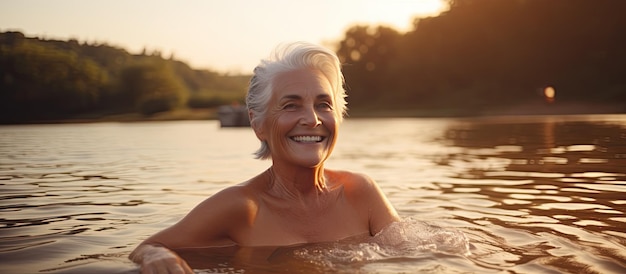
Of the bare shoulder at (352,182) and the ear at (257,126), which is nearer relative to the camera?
the ear at (257,126)

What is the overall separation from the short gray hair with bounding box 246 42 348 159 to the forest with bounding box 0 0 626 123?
2245 centimetres

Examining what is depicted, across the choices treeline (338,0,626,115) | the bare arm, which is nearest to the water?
the bare arm

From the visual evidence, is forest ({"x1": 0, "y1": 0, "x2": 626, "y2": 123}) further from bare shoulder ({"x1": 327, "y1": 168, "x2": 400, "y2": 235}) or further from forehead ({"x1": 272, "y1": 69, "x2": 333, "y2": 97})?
forehead ({"x1": 272, "y1": 69, "x2": 333, "y2": 97})

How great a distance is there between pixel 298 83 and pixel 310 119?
231 mm

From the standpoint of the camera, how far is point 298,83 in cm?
372

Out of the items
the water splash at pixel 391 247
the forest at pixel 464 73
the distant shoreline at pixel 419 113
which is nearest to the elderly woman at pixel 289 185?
the water splash at pixel 391 247

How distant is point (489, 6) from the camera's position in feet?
192

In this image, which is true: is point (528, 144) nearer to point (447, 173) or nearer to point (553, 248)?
point (447, 173)

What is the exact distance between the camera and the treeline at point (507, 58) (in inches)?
1907

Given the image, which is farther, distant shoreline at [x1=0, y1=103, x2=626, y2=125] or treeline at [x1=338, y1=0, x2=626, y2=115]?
treeline at [x1=338, y1=0, x2=626, y2=115]

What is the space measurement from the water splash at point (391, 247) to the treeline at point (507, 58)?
151 ft

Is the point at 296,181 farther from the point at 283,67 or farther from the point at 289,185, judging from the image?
the point at 283,67

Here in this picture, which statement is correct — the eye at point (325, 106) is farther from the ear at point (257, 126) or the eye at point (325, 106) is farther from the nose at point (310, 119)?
the ear at point (257, 126)

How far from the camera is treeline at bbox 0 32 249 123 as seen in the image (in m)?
16.6
